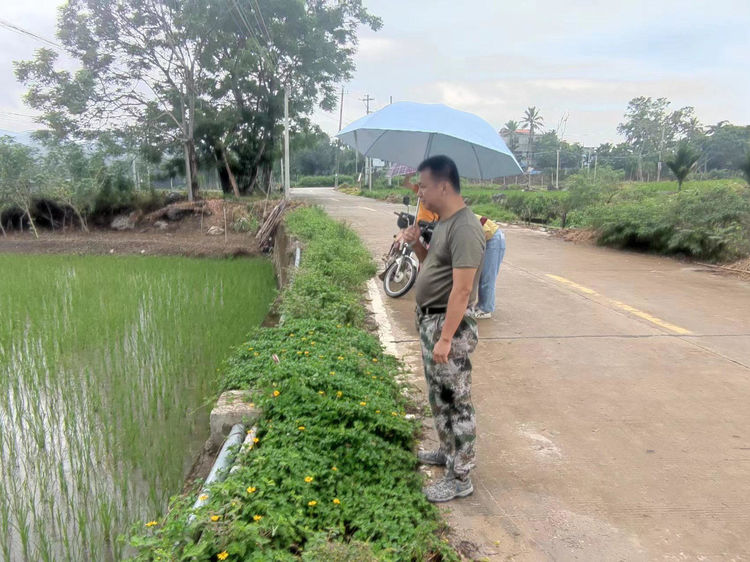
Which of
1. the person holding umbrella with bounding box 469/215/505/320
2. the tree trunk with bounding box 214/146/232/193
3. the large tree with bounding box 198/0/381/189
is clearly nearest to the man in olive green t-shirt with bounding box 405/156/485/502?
the person holding umbrella with bounding box 469/215/505/320

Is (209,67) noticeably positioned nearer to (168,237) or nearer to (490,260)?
(168,237)

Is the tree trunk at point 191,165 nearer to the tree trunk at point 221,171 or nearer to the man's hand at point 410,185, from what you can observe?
the tree trunk at point 221,171

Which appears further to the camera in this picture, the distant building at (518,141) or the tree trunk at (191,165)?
the distant building at (518,141)

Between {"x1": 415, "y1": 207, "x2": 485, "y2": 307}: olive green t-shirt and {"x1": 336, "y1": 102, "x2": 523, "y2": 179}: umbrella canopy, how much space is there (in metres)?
1.25

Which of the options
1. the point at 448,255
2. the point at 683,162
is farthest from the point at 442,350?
the point at 683,162

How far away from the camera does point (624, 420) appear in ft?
11.1

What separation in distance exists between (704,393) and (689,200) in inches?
281

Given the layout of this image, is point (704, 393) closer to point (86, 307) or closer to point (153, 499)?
point (153, 499)

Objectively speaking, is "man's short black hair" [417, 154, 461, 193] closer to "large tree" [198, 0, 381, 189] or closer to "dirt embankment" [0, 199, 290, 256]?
"dirt embankment" [0, 199, 290, 256]

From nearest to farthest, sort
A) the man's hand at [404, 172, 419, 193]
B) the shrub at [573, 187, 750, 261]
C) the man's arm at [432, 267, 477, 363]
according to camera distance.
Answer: the man's arm at [432, 267, 477, 363]
the man's hand at [404, 172, 419, 193]
the shrub at [573, 187, 750, 261]

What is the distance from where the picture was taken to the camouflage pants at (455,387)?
2518 mm

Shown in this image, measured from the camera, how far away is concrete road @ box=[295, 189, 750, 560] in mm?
2352

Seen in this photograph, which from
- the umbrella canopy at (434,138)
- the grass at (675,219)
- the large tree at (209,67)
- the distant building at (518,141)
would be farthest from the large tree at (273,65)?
the distant building at (518,141)

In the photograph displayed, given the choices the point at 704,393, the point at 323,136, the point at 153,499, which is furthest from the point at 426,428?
the point at 323,136
